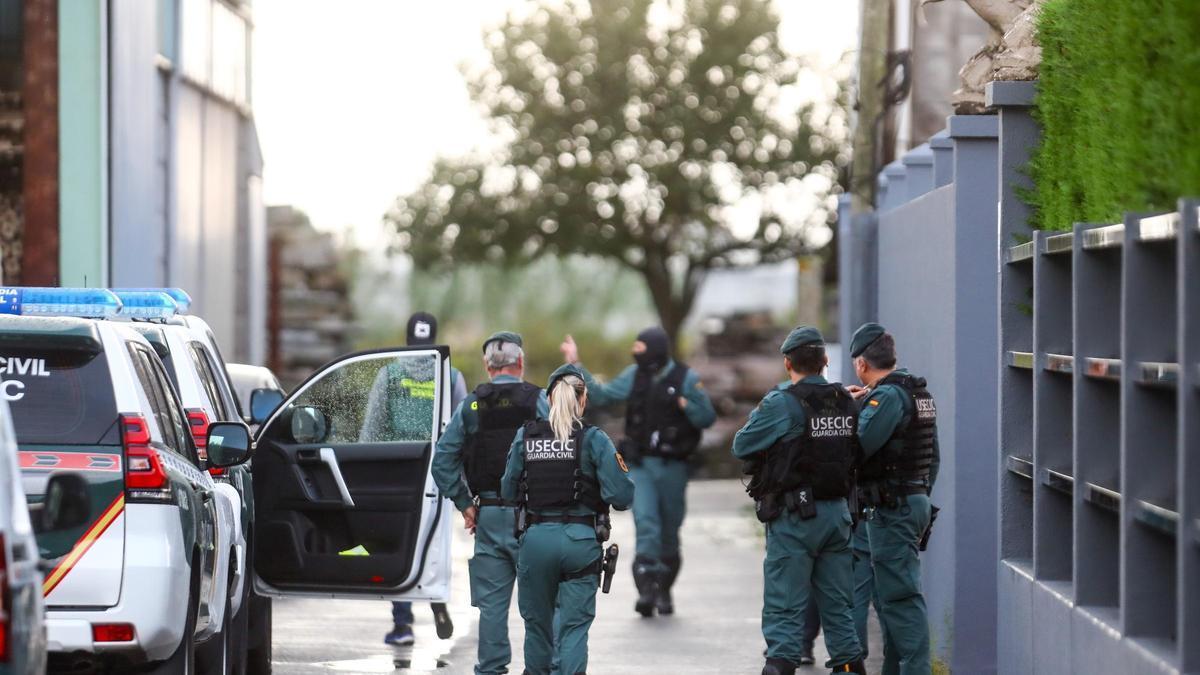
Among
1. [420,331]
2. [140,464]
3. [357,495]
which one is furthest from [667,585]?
[140,464]

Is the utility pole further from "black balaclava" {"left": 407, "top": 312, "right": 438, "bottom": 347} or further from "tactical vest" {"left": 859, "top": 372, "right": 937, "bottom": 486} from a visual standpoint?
"tactical vest" {"left": 859, "top": 372, "right": 937, "bottom": 486}

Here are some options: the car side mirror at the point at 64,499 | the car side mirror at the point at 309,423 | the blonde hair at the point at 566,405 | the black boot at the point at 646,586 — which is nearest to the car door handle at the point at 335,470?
the car side mirror at the point at 309,423

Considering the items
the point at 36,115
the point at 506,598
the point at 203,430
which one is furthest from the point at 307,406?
the point at 36,115

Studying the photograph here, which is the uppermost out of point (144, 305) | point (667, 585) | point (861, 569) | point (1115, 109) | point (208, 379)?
point (1115, 109)

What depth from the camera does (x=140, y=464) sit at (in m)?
6.98

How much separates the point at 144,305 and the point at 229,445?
112 cm

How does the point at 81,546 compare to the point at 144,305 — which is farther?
the point at 144,305

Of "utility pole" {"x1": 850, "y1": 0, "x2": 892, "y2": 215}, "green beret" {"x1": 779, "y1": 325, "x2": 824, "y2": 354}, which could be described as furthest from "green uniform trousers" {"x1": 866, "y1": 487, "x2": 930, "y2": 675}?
"utility pole" {"x1": 850, "y1": 0, "x2": 892, "y2": 215}

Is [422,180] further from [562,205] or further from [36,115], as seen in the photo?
[36,115]

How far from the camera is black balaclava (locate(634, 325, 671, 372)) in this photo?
537 inches

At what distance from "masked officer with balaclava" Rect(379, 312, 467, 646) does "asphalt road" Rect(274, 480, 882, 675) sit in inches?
3.9

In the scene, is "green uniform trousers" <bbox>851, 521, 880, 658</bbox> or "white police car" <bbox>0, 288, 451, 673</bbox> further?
"green uniform trousers" <bbox>851, 521, 880, 658</bbox>

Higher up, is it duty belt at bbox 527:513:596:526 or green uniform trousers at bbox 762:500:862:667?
duty belt at bbox 527:513:596:526

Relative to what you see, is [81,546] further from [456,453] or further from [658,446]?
[658,446]
